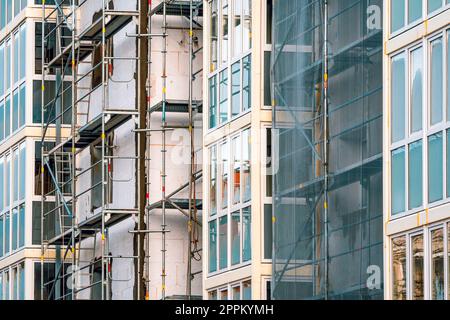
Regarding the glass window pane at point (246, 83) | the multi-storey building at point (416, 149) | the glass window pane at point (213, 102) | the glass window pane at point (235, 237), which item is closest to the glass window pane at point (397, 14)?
the multi-storey building at point (416, 149)

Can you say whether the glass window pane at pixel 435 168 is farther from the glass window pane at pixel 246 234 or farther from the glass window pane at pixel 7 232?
the glass window pane at pixel 7 232

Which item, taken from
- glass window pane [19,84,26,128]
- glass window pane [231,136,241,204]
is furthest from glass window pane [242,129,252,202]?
glass window pane [19,84,26,128]

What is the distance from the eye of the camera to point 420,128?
94.4 feet

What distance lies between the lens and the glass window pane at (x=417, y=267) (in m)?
28.6

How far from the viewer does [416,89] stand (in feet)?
95.0

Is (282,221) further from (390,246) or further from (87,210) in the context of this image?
(87,210)

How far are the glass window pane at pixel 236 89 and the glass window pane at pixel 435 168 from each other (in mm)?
9380

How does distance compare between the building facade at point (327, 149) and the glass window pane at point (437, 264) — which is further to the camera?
the building facade at point (327, 149)

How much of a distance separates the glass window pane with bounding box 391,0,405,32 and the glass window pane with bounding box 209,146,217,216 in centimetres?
899

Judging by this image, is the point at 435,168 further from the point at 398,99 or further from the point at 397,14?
the point at 397,14

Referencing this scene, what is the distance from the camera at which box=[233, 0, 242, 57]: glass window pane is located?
1474 inches

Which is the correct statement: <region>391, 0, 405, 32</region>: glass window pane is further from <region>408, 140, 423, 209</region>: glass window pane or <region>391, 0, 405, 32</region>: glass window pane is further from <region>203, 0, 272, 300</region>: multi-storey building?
<region>203, 0, 272, 300</region>: multi-storey building
